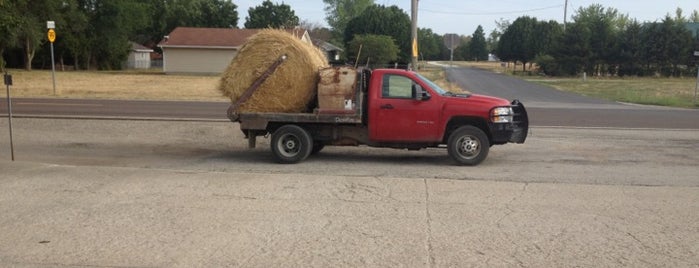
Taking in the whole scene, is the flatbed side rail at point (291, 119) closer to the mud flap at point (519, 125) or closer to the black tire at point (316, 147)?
the black tire at point (316, 147)

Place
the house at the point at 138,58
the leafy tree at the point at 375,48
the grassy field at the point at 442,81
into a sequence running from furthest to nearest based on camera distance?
the house at the point at 138,58 < the leafy tree at the point at 375,48 < the grassy field at the point at 442,81

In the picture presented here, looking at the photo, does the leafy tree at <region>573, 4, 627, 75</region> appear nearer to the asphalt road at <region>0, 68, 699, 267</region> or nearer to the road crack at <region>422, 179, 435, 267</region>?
the asphalt road at <region>0, 68, 699, 267</region>

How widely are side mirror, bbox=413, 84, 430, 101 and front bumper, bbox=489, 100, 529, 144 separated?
112 cm

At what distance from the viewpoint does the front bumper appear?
412 inches

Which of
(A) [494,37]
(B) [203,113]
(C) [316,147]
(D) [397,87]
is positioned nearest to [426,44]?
(A) [494,37]

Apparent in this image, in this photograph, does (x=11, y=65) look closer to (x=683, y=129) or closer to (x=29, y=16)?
(x=29, y=16)

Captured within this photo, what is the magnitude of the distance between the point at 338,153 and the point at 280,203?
4.96 metres

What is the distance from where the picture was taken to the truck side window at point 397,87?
1065 cm

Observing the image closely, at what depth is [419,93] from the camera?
416 inches

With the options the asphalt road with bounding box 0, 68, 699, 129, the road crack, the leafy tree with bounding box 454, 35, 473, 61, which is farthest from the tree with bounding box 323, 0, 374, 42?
the road crack

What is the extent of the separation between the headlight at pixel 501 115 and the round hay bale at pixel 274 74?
9.66 ft

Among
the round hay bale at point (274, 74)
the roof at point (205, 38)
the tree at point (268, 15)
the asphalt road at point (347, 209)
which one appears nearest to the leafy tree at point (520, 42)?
the tree at point (268, 15)

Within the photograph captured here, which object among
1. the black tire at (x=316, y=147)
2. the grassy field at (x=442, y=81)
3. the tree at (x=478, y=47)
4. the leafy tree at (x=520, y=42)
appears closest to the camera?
the black tire at (x=316, y=147)

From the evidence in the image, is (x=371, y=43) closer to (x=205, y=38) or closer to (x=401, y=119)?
(x=205, y=38)
